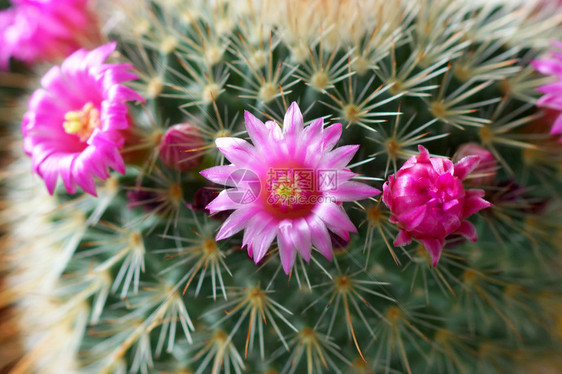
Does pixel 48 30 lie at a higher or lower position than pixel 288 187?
higher

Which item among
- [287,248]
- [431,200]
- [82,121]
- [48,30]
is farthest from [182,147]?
[48,30]

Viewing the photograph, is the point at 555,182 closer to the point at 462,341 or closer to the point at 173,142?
the point at 462,341

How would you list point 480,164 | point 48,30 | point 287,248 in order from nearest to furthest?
point 287,248 → point 480,164 → point 48,30

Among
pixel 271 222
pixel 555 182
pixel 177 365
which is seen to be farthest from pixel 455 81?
pixel 177 365

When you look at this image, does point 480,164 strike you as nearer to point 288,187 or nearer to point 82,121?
point 288,187

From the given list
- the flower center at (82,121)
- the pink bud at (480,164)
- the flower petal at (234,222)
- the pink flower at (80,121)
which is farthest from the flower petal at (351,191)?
the flower center at (82,121)

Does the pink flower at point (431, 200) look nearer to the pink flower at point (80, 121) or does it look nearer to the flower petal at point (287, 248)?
the flower petal at point (287, 248)
